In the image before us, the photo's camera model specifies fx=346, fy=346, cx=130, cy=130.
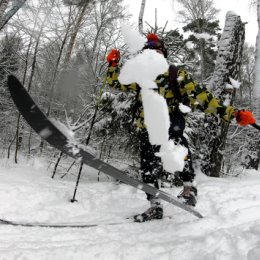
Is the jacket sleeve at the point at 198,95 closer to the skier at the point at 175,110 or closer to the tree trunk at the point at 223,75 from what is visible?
the skier at the point at 175,110

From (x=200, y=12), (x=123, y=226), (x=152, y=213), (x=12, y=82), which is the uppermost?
(x=200, y=12)

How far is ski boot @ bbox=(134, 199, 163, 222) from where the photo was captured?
3.01m

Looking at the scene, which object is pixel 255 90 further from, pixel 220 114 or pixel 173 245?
pixel 173 245

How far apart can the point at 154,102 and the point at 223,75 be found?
3002 millimetres

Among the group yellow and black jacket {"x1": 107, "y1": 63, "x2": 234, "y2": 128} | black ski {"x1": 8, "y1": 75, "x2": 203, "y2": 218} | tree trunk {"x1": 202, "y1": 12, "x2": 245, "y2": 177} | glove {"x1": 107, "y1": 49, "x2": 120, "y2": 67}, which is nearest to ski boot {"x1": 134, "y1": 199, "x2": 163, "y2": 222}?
yellow and black jacket {"x1": 107, "y1": 63, "x2": 234, "y2": 128}

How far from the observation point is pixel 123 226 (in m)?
2.83

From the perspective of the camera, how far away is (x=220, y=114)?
117 inches

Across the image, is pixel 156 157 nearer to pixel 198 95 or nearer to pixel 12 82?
pixel 198 95

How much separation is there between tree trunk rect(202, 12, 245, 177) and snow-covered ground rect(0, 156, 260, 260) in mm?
1089

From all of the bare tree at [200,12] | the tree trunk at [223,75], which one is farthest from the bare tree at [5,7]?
the bare tree at [200,12]

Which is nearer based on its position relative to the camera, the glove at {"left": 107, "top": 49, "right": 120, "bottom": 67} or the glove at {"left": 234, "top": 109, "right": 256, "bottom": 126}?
the glove at {"left": 234, "top": 109, "right": 256, "bottom": 126}

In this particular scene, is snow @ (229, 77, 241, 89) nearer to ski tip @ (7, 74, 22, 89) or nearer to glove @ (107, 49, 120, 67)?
glove @ (107, 49, 120, 67)

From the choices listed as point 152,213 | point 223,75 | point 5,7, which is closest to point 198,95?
point 152,213

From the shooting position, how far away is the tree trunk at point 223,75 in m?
5.29
